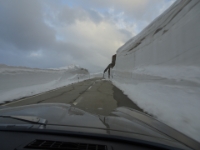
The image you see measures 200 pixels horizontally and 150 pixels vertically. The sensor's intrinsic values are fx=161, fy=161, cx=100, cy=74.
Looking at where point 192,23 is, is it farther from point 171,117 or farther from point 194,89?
point 171,117

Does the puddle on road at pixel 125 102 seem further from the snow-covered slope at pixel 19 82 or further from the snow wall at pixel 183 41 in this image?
the snow-covered slope at pixel 19 82

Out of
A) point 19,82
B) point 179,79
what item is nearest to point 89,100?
point 179,79

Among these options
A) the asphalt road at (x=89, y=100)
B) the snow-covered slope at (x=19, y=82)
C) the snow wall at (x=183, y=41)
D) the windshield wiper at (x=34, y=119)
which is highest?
the snow wall at (x=183, y=41)

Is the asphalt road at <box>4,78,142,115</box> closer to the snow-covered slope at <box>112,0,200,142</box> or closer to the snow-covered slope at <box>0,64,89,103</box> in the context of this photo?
the snow-covered slope at <box>112,0,200,142</box>

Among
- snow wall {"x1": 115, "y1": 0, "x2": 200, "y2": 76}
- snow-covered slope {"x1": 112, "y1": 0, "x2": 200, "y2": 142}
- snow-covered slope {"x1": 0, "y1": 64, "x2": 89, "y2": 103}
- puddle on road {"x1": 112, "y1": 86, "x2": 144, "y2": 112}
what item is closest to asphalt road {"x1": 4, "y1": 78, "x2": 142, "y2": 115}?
puddle on road {"x1": 112, "y1": 86, "x2": 144, "y2": 112}

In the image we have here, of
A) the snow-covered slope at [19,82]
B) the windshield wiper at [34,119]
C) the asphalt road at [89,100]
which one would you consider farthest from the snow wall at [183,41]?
the snow-covered slope at [19,82]

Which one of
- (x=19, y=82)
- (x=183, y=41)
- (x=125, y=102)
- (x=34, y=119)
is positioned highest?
(x=183, y=41)

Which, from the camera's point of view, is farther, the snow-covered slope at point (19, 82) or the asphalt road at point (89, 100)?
the snow-covered slope at point (19, 82)

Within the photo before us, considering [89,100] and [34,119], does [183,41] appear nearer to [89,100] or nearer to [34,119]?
[89,100]

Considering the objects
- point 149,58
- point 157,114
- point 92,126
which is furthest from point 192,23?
point 92,126

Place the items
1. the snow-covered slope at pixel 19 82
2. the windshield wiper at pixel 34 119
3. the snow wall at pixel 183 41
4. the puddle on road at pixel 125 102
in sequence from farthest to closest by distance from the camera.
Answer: the snow-covered slope at pixel 19 82
the snow wall at pixel 183 41
the puddle on road at pixel 125 102
the windshield wiper at pixel 34 119

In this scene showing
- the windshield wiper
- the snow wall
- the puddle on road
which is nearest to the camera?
the windshield wiper

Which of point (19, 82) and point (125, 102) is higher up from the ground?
point (19, 82)

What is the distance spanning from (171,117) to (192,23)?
20.7 ft
